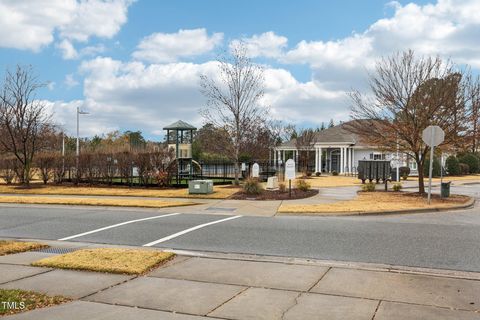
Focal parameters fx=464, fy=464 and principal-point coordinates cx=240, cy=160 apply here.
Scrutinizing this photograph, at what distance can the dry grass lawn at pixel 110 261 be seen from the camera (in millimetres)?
7692

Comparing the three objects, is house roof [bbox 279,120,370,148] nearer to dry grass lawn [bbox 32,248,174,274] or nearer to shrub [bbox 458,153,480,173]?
shrub [bbox 458,153,480,173]

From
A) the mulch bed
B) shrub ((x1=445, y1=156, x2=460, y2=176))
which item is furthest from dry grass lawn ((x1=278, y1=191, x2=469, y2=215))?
shrub ((x1=445, y1=156, x2=460, y2=176))

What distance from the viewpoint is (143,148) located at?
87.6 feet

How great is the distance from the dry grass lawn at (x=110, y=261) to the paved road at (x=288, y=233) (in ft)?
4.57

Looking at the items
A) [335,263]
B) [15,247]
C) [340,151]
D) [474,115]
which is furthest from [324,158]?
[15,247]

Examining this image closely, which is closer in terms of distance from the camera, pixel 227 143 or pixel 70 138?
pixel 227 143

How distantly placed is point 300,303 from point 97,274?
11.3 feet

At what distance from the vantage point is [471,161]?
2072 inches

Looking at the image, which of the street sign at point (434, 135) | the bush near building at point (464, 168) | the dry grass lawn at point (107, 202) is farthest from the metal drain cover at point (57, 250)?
the bush near building at point (464, 168)

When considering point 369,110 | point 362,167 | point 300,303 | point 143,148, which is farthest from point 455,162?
point 300,303

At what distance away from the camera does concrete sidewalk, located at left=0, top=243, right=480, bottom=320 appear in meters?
5.44

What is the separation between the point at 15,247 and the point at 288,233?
20.4 ft

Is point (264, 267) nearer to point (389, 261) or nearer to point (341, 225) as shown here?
point (389, 261)

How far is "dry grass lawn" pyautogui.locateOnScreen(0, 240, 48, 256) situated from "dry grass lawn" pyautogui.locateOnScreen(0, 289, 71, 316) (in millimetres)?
3397
